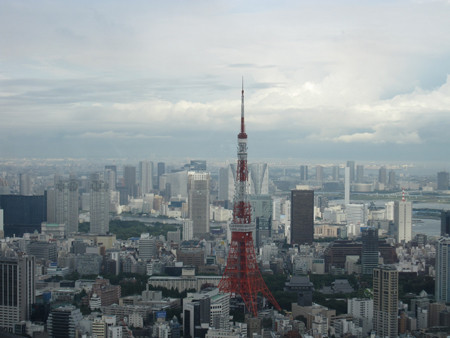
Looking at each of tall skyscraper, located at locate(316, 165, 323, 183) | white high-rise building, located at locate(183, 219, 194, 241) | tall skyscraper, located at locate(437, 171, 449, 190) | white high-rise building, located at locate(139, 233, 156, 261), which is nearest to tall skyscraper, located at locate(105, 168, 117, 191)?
white high-rise building, located at locate(139, 233, 156, 261)

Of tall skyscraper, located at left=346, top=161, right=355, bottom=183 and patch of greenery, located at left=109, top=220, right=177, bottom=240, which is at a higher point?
tall skyscraper, located at left=346, top=161, right=355, bottom=183

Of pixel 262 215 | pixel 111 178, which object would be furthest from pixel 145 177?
pixel 262 215

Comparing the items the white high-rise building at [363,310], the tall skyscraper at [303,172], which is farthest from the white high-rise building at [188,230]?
the white high-rise building at [363,310]

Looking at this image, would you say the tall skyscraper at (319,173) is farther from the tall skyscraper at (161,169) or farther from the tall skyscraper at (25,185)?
the tall skyscraper at (25,185)

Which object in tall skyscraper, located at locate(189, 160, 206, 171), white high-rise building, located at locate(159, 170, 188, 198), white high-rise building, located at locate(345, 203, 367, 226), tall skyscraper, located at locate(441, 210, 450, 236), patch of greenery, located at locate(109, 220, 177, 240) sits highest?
tall skyscraper, located at locate(189, 160, 206, 171)

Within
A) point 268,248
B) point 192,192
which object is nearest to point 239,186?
point 268,248

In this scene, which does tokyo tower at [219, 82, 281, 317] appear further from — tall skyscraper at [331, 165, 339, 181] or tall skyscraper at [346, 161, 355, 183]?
tall skyscraper at [331, 165, 339, 181]

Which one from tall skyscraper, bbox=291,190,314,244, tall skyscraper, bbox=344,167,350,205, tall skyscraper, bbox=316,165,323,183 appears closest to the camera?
tall skyscraper, bbox=316,165,323,183
